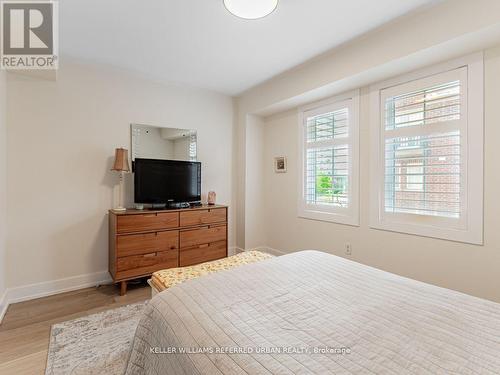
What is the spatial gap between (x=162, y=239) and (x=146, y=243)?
17cm

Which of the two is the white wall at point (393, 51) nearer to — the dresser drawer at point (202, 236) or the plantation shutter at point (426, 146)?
the plantation shutter at point (426, 146)

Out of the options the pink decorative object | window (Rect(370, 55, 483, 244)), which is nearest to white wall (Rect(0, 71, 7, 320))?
the pink decorative object

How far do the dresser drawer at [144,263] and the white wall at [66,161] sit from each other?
53 cm

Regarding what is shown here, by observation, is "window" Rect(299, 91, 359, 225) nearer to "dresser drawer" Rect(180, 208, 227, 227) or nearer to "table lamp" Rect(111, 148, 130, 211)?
"dresser drawer" Rect(180, 208, 227, 227)

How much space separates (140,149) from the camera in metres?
3.13

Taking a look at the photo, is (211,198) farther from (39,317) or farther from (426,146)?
(426,146)

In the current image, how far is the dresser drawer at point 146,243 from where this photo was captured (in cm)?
257

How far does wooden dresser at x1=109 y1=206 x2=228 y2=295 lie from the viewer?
258 cm

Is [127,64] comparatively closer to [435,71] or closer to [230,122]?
[230,122]

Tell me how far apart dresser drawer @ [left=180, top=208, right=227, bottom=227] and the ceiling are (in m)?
1.71

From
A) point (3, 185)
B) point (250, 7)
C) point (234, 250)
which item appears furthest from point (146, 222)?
point (250, 7)

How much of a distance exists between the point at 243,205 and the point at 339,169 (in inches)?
60.4

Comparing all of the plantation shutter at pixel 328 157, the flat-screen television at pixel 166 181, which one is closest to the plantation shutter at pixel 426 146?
the plantation shutter at pixel 328 157

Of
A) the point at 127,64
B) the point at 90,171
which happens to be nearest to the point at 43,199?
the point at 90,171
